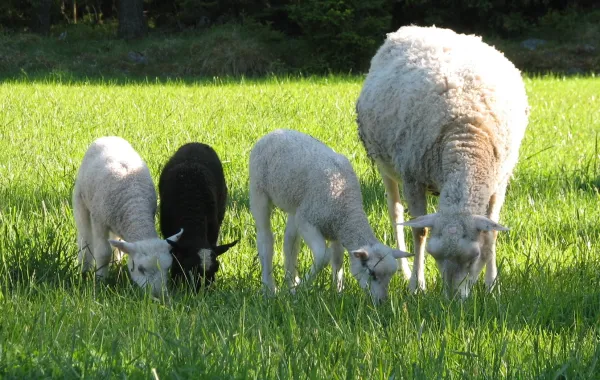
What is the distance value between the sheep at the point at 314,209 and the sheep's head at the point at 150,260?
0.65 metres

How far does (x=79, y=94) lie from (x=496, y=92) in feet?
33.5

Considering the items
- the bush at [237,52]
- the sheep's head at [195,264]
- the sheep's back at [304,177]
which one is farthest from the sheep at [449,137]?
the bush at [237,52]

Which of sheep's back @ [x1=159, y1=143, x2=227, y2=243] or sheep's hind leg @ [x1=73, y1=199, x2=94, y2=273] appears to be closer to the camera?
sheep's back @ [x1=159, y1=143, x2=227, y2=243]

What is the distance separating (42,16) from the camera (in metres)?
28.2

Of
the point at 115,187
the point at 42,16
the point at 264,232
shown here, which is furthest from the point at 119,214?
the point at 42,16

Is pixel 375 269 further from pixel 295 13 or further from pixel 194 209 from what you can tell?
pixel 295 13

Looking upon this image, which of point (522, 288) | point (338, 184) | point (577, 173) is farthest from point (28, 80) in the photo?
point (522, 288)

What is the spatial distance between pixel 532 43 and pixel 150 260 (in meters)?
23.8

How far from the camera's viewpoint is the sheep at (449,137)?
500 cm


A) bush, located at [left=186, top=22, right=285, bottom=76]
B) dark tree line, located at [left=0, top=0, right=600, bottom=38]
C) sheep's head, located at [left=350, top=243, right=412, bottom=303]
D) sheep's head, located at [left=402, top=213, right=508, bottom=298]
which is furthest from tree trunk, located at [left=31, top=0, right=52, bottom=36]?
sheep's head, located at [left=402, top=213, right=508, bottom=298]

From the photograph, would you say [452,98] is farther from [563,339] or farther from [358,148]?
[358,148]

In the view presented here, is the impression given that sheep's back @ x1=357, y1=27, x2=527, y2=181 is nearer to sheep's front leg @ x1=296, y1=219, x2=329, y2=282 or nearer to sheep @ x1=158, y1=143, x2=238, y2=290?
sheep's front leg @ x1=296, y1=219, x2=329, y2=282

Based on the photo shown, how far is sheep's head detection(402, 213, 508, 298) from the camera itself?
193 inches

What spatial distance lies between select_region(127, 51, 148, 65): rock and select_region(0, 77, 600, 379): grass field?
15585 mm
